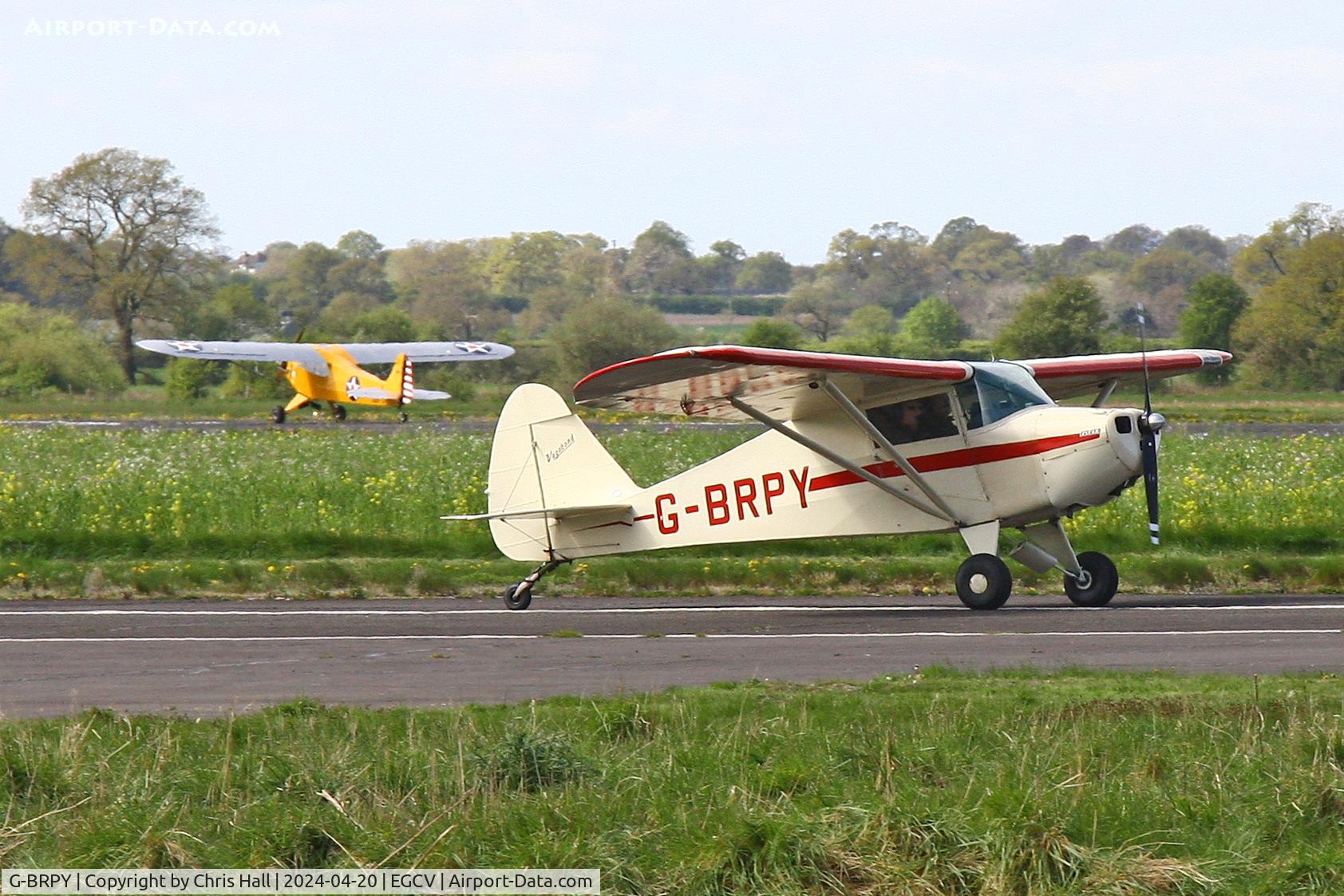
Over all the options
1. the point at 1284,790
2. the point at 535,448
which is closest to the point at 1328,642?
the point at 1284,790

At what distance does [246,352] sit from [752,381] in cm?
4412

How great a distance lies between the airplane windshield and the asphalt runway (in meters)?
1.99

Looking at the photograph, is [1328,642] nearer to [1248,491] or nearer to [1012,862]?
[1012,862]

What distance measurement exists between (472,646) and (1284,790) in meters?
7.71

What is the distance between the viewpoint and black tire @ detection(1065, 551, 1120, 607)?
1584 centimetres

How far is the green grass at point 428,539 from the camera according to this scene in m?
18.0

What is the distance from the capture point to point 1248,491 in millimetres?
22078

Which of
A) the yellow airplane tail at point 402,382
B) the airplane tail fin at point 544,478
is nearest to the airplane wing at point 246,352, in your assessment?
the yellow airplane tail at point 402,382

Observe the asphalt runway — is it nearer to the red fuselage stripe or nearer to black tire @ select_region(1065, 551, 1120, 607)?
black tire @ select_region(1065, 551, 1120, 607)

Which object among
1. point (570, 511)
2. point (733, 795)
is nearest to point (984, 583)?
point (570, 511)

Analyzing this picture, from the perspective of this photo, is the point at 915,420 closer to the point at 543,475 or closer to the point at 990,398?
the point at 990,398

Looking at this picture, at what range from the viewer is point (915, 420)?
16.0 meters

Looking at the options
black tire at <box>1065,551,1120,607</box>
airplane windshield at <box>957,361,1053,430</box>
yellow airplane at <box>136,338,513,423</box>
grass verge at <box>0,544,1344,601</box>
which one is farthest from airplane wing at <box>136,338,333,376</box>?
black tire at <box>1065,551,1120,607</box>

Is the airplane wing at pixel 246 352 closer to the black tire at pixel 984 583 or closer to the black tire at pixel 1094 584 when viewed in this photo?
the black tire at pixel 984 583
